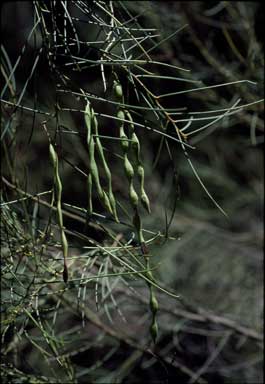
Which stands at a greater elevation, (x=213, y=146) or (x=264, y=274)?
(x=213, y=146)

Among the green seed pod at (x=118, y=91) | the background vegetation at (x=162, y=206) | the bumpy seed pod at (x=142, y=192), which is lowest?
the background vegetation at (x=162, y=206)

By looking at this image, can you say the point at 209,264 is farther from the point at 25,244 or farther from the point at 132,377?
the point at 25,244

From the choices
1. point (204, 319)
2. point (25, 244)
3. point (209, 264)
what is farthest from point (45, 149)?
point (25, 244)

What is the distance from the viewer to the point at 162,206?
2041mm

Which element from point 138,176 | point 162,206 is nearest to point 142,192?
point 138,176

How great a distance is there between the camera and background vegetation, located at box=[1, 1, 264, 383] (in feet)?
3.02

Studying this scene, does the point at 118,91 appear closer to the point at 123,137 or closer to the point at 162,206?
the point at 123,137

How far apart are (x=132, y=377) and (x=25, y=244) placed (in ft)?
3.40

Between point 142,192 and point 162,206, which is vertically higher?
point 142,192

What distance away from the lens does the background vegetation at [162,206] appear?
0.92 m

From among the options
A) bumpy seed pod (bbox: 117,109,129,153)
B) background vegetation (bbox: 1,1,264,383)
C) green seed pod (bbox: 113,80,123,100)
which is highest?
green seed pod (bbox: 113,80,123,100)

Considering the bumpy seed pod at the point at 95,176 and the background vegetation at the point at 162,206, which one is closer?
the bumpy seed pod at the point at 95,176

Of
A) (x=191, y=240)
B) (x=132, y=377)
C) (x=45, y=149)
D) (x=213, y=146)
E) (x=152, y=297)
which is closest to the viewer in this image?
(x=152, y=297)

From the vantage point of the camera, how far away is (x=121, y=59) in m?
0.70
